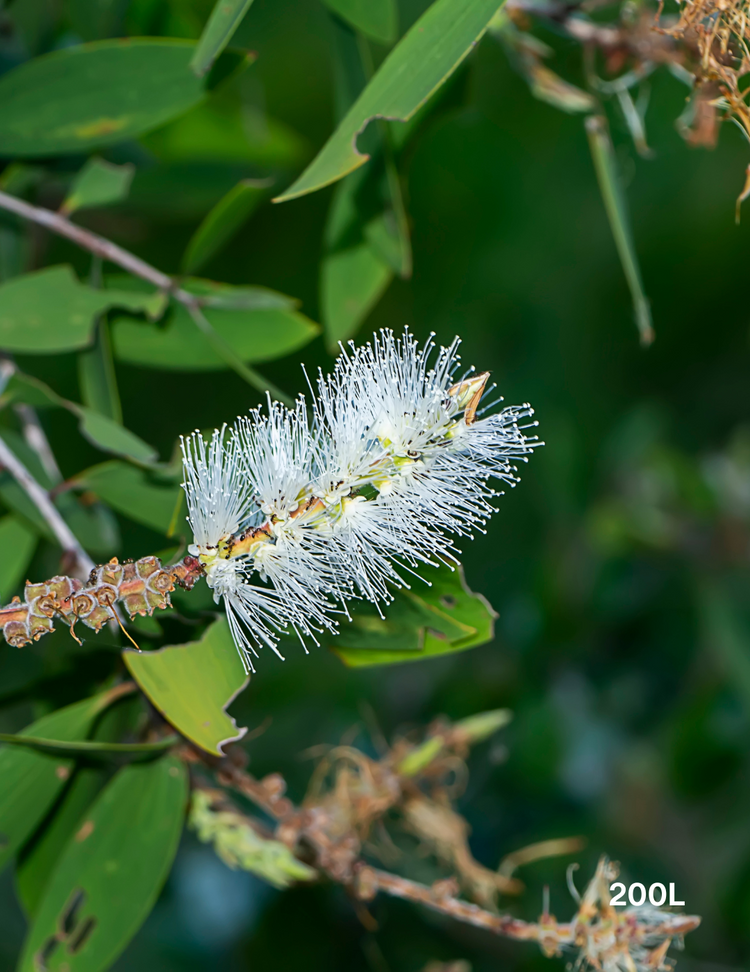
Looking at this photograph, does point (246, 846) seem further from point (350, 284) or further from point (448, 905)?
point (350, 284)

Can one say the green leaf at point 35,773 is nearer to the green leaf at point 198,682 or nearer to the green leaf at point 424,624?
the green leaf at point 198,682

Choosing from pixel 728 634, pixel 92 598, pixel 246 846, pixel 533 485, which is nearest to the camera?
pixel 92 598

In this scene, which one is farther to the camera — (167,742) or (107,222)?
(107,222)

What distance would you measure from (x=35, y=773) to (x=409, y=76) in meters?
0.76

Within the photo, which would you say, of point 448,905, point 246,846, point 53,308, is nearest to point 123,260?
point 53,308

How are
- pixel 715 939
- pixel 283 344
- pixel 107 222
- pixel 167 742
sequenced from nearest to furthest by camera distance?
pixel 167 742
pixel 283 344
pixel 107 222
pixel 715 939

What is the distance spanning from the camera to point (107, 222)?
1783mm

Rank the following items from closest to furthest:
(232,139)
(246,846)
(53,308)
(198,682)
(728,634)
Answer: (198,682) → (246,846) → (53,308) → (232,139) → (728,634)

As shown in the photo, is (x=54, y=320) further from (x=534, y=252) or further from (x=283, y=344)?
(x=534, y=252)

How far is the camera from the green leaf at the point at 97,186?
1021mm

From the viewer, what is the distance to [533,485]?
242 cm

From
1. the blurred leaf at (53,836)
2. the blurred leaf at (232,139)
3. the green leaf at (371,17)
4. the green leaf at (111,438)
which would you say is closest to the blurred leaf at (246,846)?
the blurred leaf at (53,836)

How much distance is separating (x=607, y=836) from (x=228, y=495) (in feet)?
5.39

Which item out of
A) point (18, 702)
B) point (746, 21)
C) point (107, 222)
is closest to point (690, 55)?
point (746, 21)
